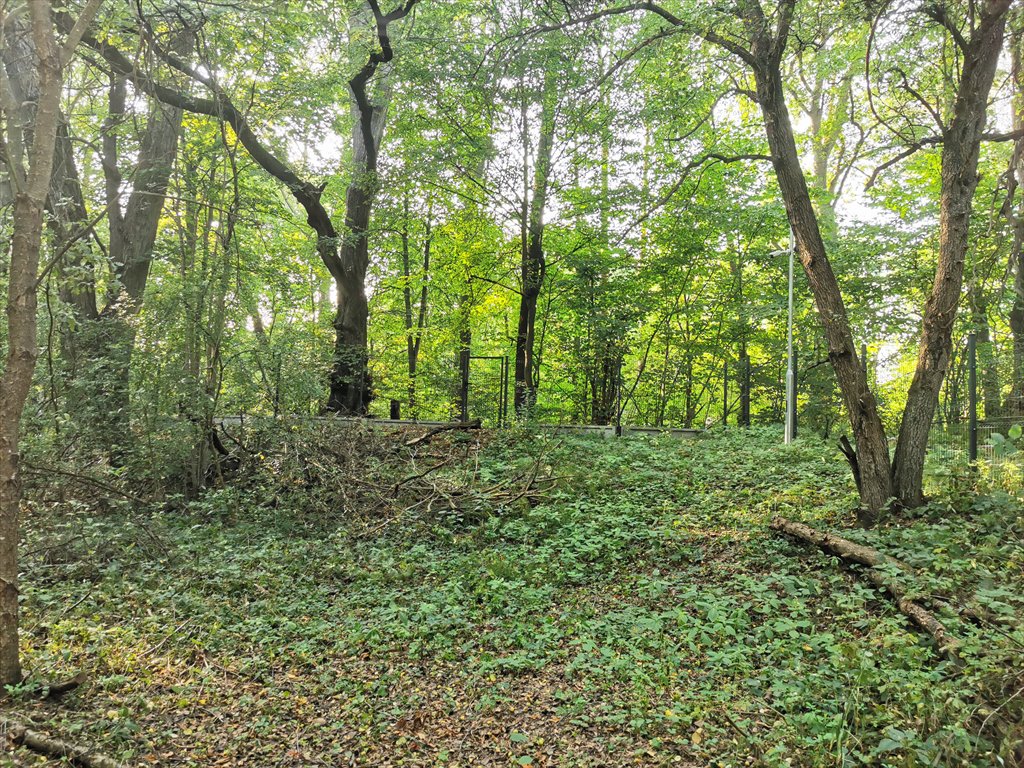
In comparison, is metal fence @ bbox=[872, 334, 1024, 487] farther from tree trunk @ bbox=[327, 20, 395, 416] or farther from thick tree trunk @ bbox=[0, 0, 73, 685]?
tree trunk @ bbox=[327, 20, 395, 416]

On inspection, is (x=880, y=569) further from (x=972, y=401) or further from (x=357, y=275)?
(x=357, y=275)

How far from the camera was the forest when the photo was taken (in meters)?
3.62

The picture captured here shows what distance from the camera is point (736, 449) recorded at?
10.3m

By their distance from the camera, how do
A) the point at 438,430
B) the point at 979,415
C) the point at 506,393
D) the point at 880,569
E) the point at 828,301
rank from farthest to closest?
the point at 506,393
the point at 438,430
the point at 979,415
the point at 828,301
the point at 880,569

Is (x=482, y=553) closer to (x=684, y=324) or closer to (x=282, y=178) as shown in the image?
(x=282, y=178)

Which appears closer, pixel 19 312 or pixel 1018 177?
pixel 19 312

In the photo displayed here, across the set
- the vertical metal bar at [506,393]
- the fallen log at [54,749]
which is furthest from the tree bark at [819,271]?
the vertical metal bar at [506,393]

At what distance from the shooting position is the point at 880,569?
4.98 m

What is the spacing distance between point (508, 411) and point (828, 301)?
7.94 meters

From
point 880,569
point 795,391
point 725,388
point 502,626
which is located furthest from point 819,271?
point 725,388

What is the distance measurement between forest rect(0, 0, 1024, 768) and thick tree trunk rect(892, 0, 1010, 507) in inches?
1.4

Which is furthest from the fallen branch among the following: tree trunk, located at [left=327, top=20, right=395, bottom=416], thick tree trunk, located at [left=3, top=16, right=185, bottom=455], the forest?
thick tree trunk, located at [left=3, top=16, right=185, bottom=455]

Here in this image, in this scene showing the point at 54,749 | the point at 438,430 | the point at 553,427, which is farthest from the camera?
the point at 553,427

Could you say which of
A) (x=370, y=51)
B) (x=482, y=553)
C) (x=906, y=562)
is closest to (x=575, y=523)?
(x=482, y=553)
